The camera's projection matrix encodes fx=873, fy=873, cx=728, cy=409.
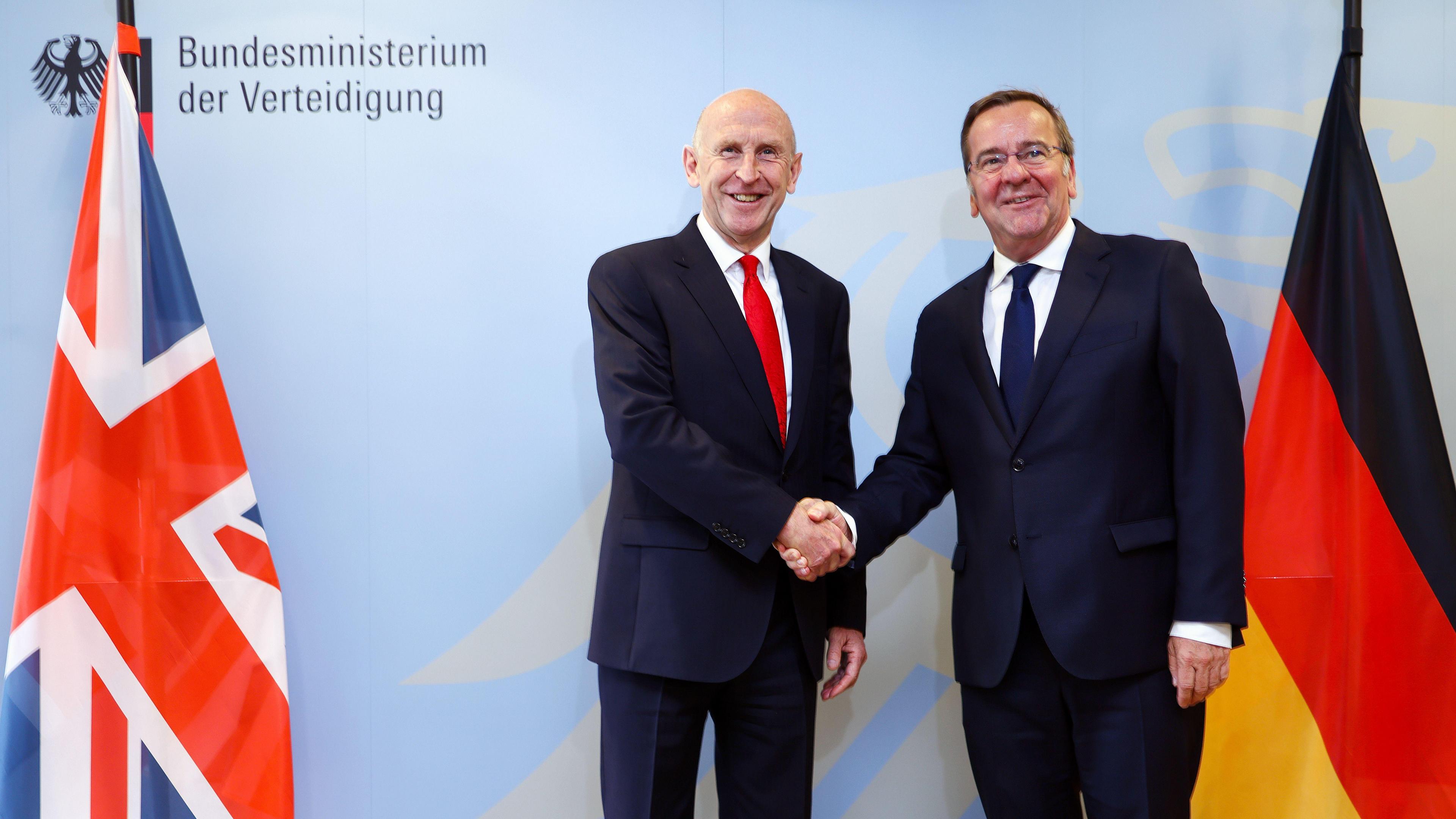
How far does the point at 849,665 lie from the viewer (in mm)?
1903

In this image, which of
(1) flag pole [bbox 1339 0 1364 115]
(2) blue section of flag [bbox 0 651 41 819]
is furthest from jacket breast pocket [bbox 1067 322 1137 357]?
(2) blue section of flag [bbox 0 651 41 819]

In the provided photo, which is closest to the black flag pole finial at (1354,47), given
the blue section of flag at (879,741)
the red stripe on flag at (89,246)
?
the blue section of flag at (879,741)

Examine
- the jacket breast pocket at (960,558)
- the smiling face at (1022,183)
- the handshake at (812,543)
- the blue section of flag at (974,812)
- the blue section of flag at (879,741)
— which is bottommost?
the blue section of flag at (974,812)

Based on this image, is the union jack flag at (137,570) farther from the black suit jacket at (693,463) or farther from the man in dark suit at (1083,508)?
the man in dark suit at (1083,508)

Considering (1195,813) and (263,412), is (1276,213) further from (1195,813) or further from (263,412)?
(263,412)

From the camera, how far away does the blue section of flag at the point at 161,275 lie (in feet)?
7.08

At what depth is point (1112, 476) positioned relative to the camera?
1.62 metres

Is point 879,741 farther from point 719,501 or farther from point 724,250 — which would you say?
point 724,250

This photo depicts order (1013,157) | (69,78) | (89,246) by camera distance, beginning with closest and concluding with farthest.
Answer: (1013,157) < (89,246) < (69,78)

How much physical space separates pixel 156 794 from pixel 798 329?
1.87 m

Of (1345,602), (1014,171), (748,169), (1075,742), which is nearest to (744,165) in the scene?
(748,169)

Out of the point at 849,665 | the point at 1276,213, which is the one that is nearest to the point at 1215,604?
the point at 849,665

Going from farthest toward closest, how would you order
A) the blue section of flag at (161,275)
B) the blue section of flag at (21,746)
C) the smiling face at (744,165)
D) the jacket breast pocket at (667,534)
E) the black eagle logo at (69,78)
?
the black eagle logo at (69,78) → the blue section of flag at (161,275) → the blue section of flag at (21,746) → the smiling face at (744,165) → the jacket breast pocket at (667,534)

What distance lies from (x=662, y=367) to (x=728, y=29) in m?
1.18
